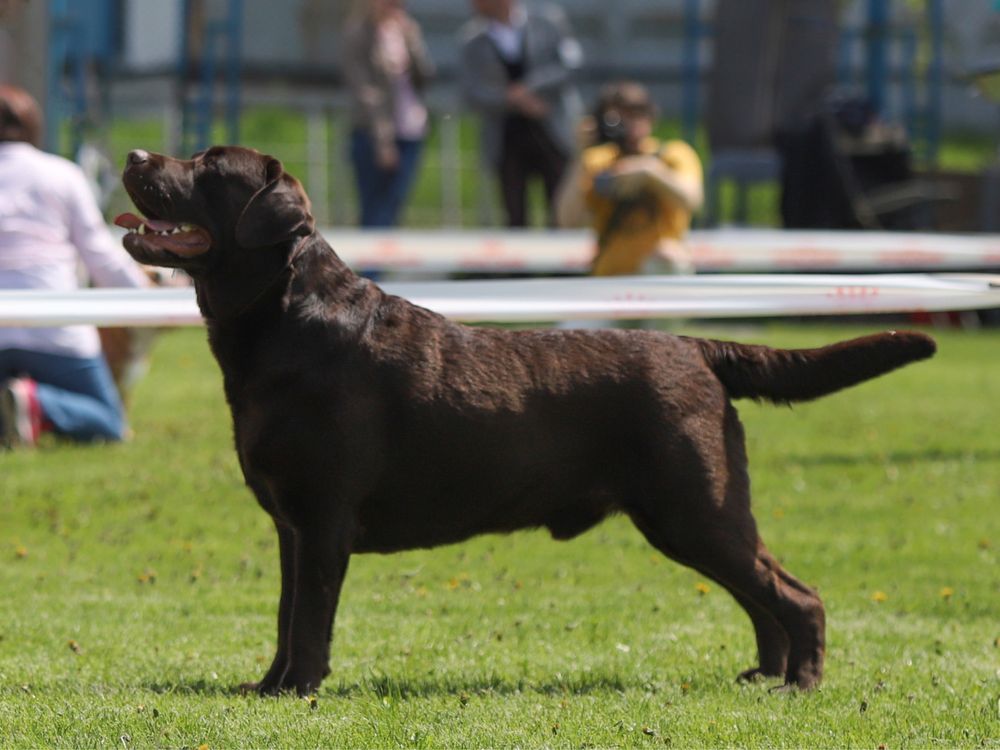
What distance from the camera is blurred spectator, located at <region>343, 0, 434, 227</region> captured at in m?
15.2

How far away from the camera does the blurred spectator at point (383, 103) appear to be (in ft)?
49.8

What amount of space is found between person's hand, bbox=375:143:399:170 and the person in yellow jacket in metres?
4.64

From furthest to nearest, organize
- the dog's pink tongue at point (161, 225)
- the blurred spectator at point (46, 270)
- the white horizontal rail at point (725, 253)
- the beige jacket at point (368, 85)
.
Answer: the beige jacket at point (368, 85)
the white horizontal rail at point (725, 253)
the blurred spectator at point (46, 270)
the dog's pink tongue at point (161, 225)

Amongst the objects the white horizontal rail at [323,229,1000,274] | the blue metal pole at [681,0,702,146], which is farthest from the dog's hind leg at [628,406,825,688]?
the blue metal pole at [681,0,702,146]

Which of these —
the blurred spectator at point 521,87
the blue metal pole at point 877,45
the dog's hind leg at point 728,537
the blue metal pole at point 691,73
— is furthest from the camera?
the blue metal pole at point 877,45

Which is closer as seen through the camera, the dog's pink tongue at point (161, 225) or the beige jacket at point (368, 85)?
the dog's pink tongue at point (161, 225)

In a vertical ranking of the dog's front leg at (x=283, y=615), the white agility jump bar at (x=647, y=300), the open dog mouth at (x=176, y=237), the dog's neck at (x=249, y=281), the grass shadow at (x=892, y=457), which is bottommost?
the grass shadow at (x=892, y=457)

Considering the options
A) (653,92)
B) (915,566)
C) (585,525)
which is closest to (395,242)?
(915,566)

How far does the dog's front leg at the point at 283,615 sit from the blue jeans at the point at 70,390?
4603 millimetres

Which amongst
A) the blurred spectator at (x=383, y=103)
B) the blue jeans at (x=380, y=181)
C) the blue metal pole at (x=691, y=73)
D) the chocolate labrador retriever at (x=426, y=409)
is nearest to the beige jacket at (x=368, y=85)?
the blurred spectator at (x=383, y=103)

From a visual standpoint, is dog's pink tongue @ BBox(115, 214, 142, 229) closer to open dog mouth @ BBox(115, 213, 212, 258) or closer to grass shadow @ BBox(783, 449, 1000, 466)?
open dog mouth @ BBox(115, 213, 212, 258)

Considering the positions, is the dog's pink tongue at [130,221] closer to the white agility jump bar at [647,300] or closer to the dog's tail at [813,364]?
the white agility jump bar at [647,300]

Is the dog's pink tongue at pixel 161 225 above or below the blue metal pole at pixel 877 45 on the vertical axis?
above

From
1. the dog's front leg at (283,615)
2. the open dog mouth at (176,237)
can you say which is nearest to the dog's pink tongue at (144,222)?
the open dog mouth at (176,237)
